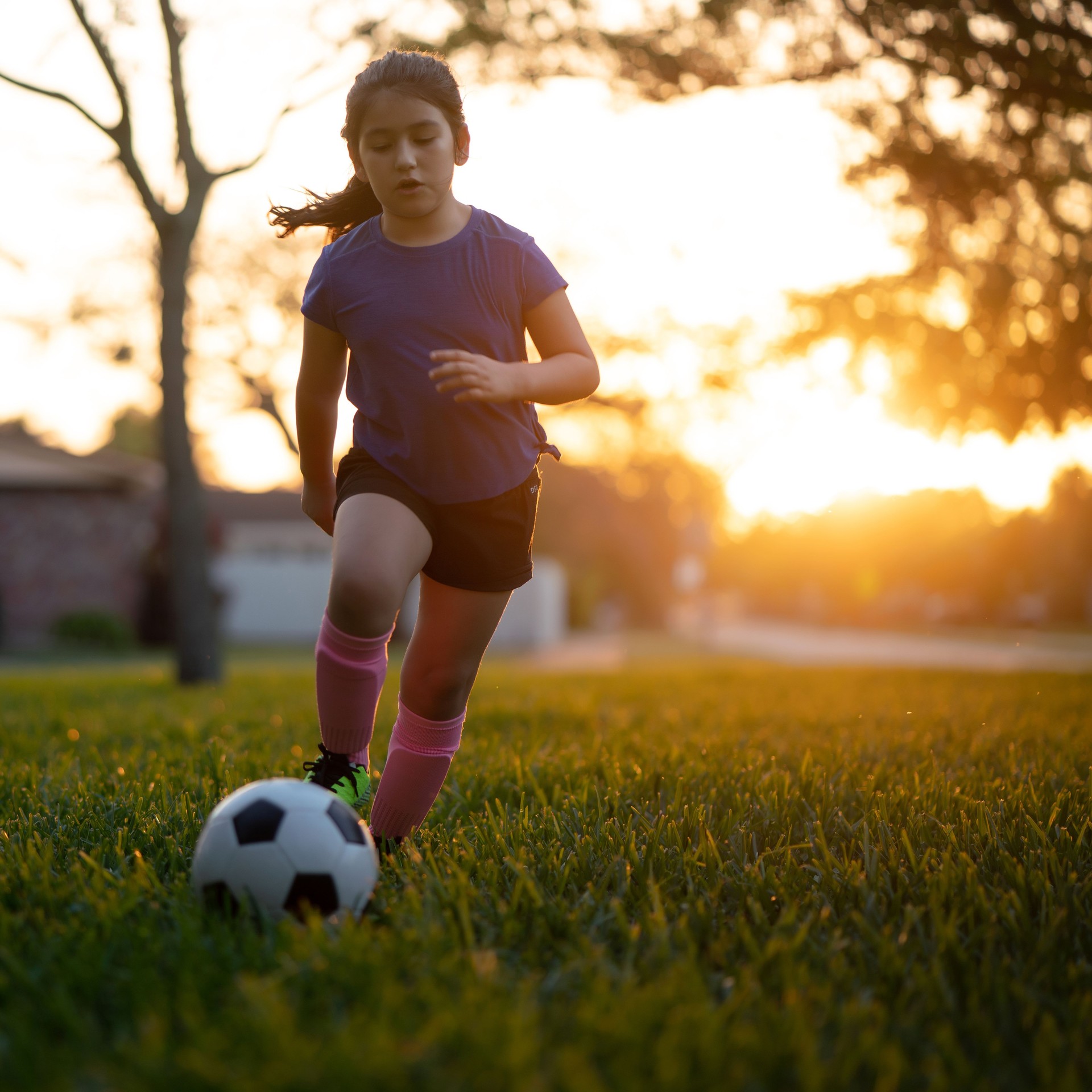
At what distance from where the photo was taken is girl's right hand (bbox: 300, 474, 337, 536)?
2.90 metres

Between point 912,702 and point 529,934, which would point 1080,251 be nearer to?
point 912,702

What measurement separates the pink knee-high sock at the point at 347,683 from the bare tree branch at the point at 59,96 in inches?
330

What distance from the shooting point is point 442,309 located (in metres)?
2.52

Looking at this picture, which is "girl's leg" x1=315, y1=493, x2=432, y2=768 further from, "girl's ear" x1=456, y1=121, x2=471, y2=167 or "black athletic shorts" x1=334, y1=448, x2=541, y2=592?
"girl's ear" x1=456, y1=121, x2=471, y2=167

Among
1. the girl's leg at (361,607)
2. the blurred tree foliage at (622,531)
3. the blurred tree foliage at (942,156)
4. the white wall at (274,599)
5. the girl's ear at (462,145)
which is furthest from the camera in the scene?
the blurred tree foliage at (622,531)

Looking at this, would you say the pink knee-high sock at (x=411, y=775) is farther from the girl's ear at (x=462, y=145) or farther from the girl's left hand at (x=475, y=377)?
the girl's ear at (x=462, y=145)

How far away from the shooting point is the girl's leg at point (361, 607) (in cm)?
237

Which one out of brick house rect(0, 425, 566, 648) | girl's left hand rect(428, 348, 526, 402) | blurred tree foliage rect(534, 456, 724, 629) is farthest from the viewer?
blurred tree foliage rect(534, 456, 724, 629)

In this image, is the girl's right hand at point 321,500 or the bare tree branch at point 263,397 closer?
the girl's right hand at point 321,500

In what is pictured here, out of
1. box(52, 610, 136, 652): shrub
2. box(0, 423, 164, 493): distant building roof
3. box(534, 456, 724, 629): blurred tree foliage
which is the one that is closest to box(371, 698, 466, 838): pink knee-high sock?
box(52, 610, 136, 652): shrub

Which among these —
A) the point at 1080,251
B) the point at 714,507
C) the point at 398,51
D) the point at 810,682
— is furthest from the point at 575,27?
the point at 714,507

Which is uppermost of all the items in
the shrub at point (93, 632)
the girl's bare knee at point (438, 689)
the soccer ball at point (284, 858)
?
the girl's bare knee at point (438, 689)

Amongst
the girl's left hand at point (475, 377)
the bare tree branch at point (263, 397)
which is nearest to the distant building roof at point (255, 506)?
the bare tree branch at point (263, 397)

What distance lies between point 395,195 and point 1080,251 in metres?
8.94
